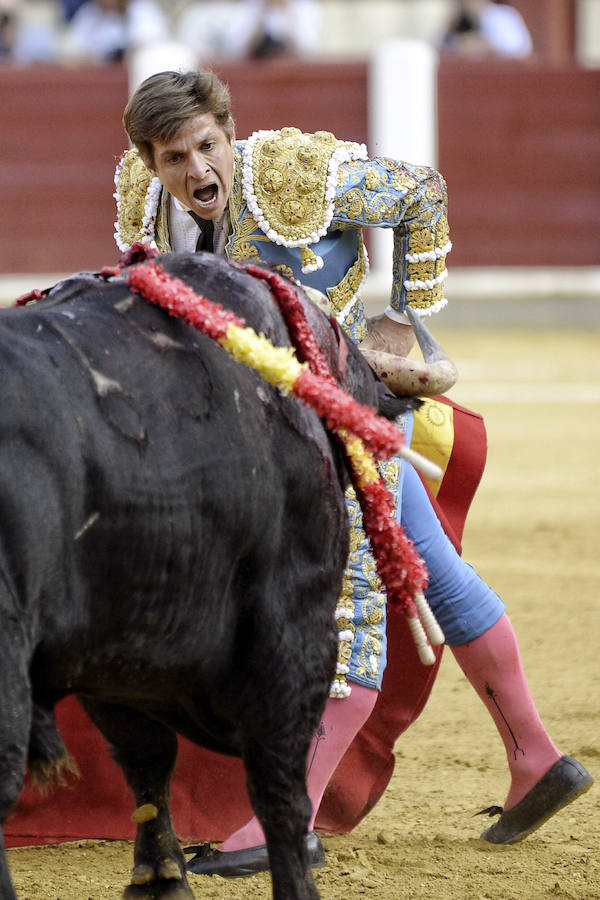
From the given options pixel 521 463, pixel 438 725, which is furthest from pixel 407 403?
pixel 521 463

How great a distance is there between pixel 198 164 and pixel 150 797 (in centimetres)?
93

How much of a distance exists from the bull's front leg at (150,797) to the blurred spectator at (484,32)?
29.9 ft

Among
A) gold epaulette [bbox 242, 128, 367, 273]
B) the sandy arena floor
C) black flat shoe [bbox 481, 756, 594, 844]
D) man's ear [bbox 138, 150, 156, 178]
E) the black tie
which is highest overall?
man's ear [bbox 138, 150, 156, 178]

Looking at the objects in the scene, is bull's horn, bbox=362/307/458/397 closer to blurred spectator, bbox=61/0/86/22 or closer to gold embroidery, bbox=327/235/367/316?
gold embroidery, bbox=327/235/367/316

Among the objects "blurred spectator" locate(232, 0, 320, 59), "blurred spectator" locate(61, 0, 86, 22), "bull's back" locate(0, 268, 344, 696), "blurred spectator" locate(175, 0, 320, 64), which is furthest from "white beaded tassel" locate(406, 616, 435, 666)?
"blurred spectator" locate(61, 0, 86, 22)

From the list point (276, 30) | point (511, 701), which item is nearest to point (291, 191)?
point (511, 701)

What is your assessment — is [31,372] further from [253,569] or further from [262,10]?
[262,10]

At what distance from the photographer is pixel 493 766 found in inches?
121

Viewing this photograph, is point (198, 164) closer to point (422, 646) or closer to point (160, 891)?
point (422, 646)

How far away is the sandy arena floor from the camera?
2.46m

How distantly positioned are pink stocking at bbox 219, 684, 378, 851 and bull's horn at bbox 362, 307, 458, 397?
0.52 meters

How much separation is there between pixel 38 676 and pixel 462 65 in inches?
365

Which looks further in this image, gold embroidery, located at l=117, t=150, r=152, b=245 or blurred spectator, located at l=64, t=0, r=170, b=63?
blurred spectator, located at l=64, t=0, r=170, b=63

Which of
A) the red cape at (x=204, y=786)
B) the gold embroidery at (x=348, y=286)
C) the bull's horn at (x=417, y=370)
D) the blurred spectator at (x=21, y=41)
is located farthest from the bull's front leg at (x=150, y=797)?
the blurred spectator at (x=21, y=41)
